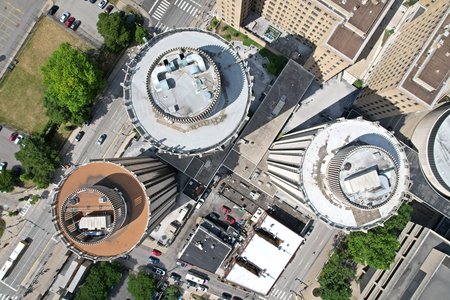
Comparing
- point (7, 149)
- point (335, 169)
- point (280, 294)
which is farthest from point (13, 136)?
point (335, 169)

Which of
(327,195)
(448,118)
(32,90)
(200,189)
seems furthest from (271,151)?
(32,90)

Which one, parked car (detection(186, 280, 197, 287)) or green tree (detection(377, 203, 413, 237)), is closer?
green tree (detection(377, 203, 413, 237))

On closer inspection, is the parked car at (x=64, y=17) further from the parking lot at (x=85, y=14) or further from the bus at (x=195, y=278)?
the bus at (x=195, y=278)

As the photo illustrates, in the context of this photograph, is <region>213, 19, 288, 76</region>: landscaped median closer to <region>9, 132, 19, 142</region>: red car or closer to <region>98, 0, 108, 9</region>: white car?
<region>98, 0, 108, 9</region>: white car

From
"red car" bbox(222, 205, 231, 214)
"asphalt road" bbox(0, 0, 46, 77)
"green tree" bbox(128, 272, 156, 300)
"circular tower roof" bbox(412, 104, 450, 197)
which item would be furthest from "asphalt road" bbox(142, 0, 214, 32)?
"green tree" bbox(128, 272, 156, 300)

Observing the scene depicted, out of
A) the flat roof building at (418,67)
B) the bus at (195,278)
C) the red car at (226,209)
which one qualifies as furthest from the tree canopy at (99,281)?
the flat roof building at (418,67)

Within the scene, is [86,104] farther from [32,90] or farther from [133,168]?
[133,168]

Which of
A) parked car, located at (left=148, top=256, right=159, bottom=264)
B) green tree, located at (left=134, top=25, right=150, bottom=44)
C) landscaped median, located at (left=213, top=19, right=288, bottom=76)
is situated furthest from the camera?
parked car, located at (left=148, top=256, right=159, bottom=264)
